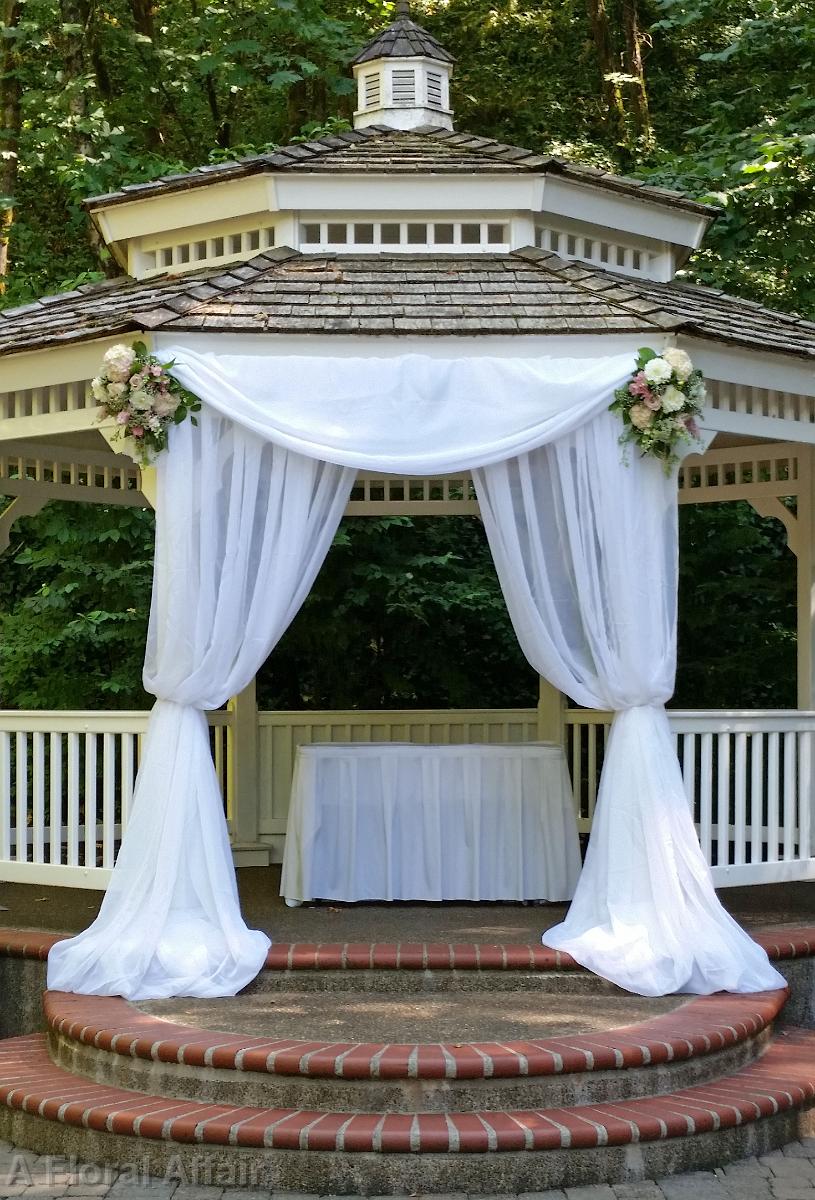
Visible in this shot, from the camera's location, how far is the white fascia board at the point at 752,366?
6.83 m

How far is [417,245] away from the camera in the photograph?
770 cm

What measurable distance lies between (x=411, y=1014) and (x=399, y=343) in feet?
9.95

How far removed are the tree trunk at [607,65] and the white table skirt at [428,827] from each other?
11.1 metres

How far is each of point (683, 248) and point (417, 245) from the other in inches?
72.1

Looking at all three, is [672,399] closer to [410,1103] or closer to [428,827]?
[428,827]

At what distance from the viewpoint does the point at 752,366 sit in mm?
7102

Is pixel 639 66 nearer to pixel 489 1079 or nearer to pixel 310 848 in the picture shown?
pixel 310 848

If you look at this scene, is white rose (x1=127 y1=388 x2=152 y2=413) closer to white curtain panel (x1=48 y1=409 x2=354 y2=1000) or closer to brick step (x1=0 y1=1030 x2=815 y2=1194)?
white curtain panel (x1=48 y1=409 x2=354 y2=1000)

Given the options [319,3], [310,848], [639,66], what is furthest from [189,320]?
[639,66]

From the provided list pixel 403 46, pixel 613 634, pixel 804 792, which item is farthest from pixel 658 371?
pixel 403 46

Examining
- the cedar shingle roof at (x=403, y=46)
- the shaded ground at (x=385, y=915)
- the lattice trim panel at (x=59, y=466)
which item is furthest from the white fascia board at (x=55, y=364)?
the cedar shingle roof at (x=403, y=46)

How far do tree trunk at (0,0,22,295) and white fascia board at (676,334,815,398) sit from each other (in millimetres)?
9771

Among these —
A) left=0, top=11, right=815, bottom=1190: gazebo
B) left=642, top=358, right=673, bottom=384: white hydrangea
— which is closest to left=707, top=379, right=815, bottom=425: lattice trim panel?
left=0, top=11, right=815, bottom=1190: gazebo

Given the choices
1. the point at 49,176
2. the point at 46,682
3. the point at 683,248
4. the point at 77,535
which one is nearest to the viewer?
the point at 683,248
